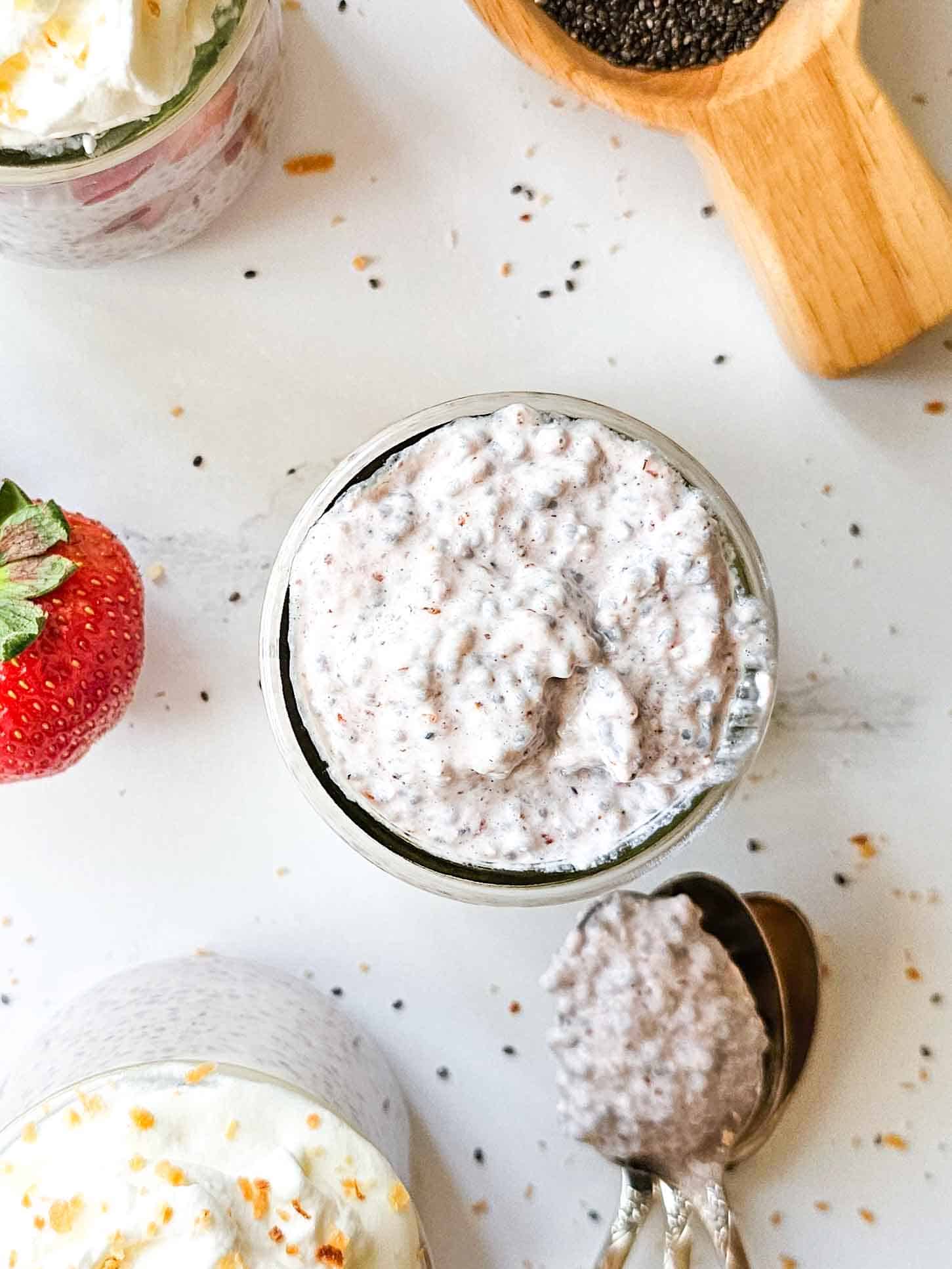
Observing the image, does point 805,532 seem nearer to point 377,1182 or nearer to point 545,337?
point 545,337

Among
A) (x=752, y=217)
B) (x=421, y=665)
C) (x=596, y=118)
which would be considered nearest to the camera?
(x=421, y=665)

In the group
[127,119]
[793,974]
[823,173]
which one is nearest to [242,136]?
[127,119]

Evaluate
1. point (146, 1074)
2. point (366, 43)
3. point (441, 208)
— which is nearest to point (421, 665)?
point (146, 1074)

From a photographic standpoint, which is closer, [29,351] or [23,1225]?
[23,1225]

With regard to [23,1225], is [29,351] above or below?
above

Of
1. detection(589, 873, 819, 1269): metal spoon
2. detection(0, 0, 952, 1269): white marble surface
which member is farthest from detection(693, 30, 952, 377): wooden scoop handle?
detection(589, 873, 819, 1269): metal spoon
